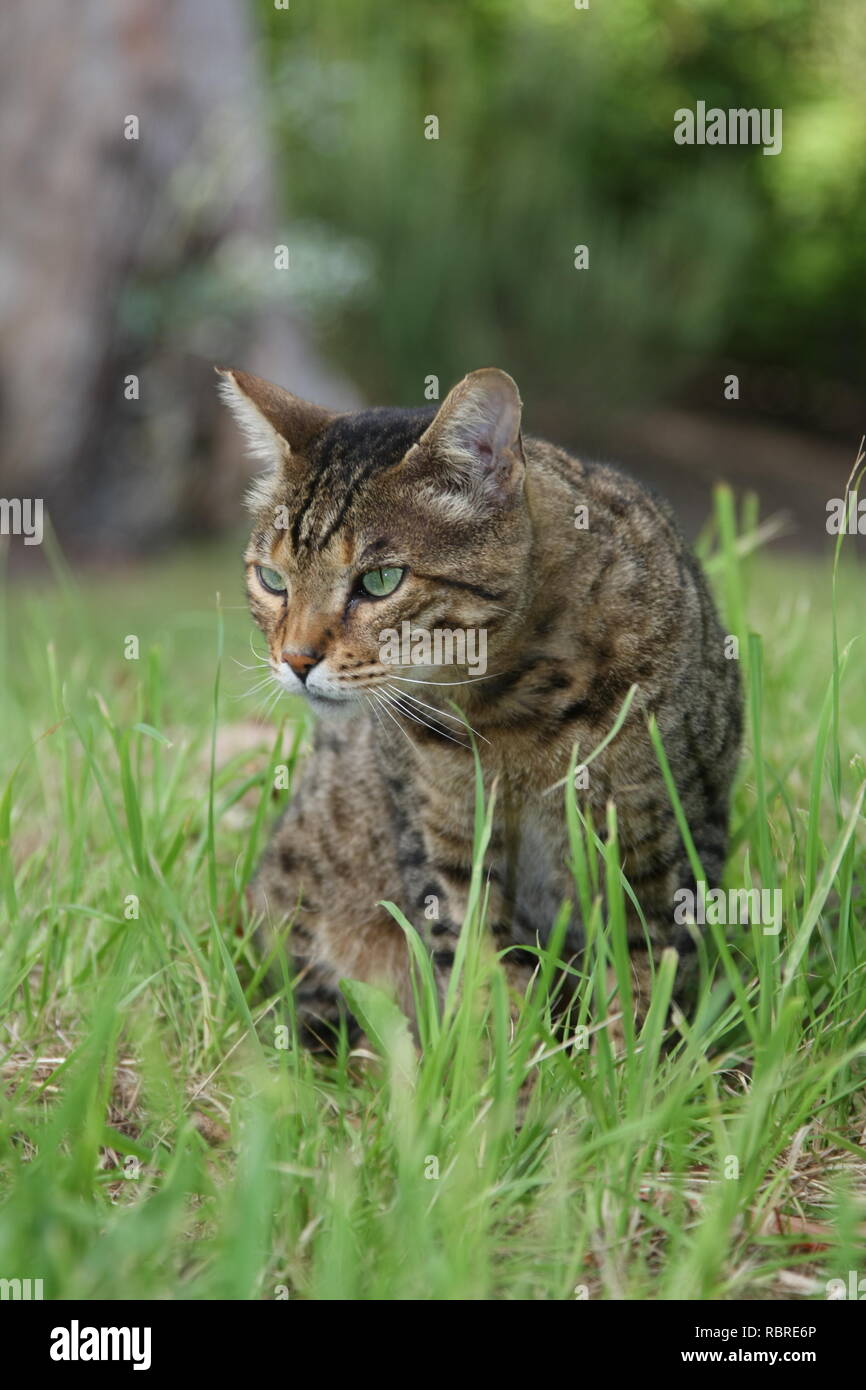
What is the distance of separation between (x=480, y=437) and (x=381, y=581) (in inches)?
10.6

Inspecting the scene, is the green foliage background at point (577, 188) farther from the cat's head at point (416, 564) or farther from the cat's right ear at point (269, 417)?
the cat's head at point (416, 564)

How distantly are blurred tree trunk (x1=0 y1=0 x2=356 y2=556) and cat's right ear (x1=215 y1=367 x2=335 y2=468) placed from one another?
195 inches

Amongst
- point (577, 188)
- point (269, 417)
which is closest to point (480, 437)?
point (269, 417)

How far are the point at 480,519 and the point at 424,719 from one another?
341 mm

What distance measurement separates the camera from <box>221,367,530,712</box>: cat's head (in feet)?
6.62

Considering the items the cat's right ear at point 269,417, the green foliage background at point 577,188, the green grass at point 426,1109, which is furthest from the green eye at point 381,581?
the green foliage background at point 577,188

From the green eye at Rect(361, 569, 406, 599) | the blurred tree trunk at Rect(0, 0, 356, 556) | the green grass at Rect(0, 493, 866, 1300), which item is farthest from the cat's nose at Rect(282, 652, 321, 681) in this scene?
the blurred tree trunk at Rect(0, 0, 356, 556)

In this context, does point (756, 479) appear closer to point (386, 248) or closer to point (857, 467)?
point (386, 248)

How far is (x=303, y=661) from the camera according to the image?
6.67 feet

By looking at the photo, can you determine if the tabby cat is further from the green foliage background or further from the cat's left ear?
the green foliage background

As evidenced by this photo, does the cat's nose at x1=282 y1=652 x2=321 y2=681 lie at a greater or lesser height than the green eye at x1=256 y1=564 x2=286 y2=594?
lesser

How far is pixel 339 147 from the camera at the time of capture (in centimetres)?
1010

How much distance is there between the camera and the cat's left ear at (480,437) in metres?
1.95

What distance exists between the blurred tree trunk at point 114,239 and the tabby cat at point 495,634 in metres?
5.12
